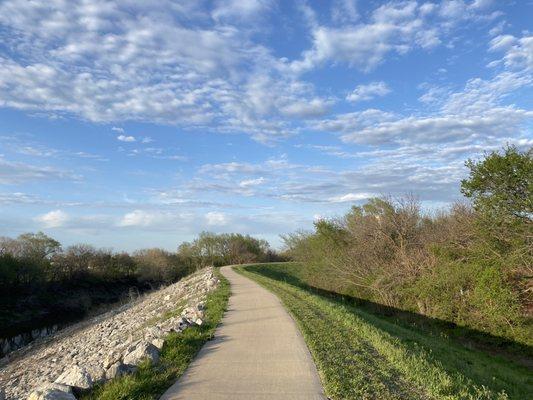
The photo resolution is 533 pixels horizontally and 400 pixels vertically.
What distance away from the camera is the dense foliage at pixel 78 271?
46562 mm

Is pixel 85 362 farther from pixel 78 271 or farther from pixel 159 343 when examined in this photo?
pixel 78 271

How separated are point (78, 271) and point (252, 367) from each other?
59132 millimetres

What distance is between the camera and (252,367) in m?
7.46

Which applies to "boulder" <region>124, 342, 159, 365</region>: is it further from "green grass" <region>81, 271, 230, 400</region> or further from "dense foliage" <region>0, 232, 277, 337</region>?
"dense foliage" <region>0, 232, 277, 337</region>

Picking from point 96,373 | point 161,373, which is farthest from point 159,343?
point 96,373

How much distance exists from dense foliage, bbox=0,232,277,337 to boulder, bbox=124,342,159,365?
34.4m

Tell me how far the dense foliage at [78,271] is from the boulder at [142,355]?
34.4m

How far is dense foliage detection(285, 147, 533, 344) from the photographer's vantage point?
57.4ft

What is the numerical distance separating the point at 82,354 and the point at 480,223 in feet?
55.2

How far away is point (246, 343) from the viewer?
948 cm

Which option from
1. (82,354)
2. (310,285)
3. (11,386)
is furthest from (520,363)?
(310,285)

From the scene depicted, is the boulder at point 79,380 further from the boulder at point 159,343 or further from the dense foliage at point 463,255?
the dense foliage at point 463,255

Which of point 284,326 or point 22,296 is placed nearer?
point 284,326

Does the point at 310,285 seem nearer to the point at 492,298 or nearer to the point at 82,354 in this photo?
the point at 492,298
